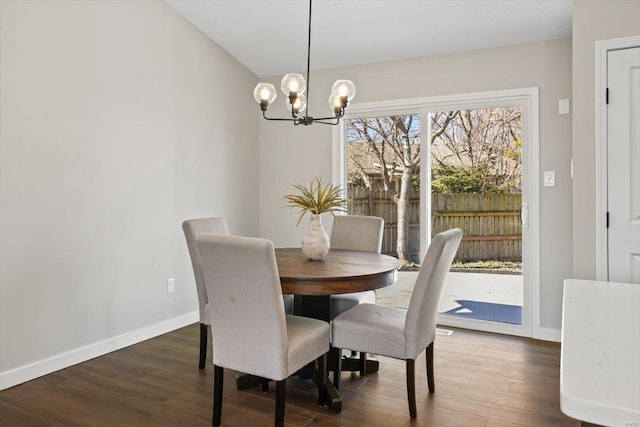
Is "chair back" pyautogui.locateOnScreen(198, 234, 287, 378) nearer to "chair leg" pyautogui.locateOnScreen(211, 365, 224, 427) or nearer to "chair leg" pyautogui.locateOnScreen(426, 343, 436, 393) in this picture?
"chair leg" pyautogui.locateOnScreen(211, 365, 224, 427)

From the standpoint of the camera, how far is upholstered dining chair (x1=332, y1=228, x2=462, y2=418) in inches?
85.7

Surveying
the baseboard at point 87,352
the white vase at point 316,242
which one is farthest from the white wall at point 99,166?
the white vase at point 316,242

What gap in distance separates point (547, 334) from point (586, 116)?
181 cm

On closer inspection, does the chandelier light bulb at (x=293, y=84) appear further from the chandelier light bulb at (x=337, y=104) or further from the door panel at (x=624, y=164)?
the door panel at (x=624, y=164)

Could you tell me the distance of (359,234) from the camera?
3.45 m

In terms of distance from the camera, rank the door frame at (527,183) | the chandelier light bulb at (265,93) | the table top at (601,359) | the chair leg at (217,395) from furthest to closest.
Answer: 1. the door frame at (527,183)
2. the chandelier light bulb at (265,93)
3. the chair leg at (217,395)
4. the table top at (601,359)

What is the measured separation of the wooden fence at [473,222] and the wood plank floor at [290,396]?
3.06 ft

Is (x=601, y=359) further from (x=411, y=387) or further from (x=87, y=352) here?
(x=87, y=352)

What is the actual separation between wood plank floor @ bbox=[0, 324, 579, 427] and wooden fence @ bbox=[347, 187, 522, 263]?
0.93 m

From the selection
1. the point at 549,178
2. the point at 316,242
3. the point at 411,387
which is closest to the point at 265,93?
the point at 316,242

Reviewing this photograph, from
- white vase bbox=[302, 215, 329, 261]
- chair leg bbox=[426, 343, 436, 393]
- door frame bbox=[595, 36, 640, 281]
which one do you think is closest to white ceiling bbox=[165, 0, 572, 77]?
door frame bbox=[595, 36, 640, 281]

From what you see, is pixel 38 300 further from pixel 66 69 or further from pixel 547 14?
pixel 547 14

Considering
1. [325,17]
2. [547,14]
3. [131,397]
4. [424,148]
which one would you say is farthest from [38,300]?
[547,14]

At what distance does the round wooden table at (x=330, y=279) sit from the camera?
7.00ft
